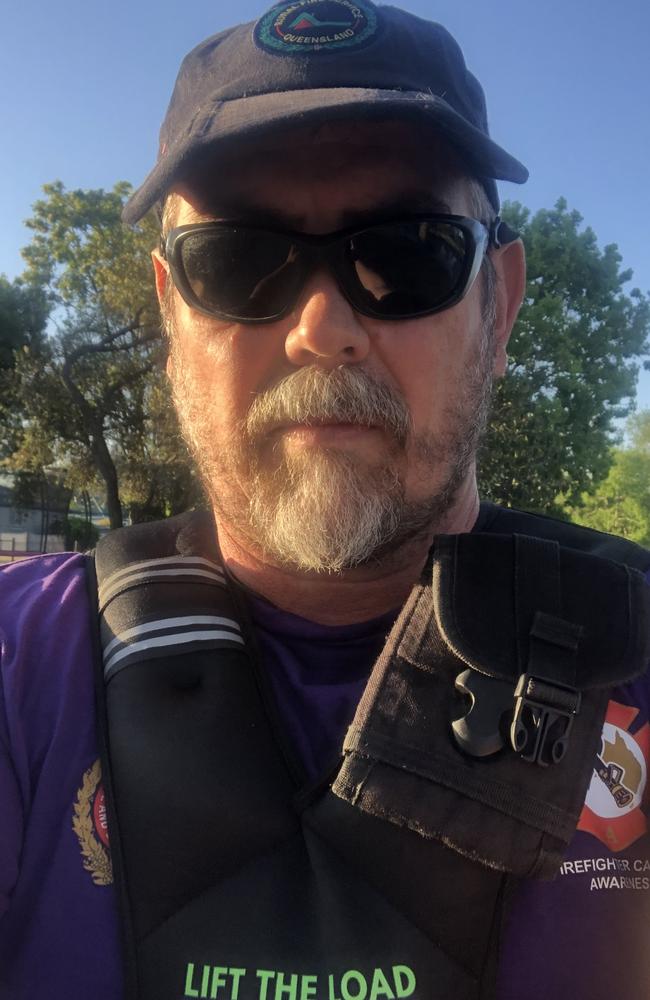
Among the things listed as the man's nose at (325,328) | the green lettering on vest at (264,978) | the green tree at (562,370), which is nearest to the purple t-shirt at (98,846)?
the green lettering on vest at (264,978)

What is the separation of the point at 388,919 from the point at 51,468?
22.8m

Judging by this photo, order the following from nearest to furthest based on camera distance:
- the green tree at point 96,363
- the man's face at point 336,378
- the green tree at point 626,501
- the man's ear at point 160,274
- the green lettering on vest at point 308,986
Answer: the green lettering on vest at point 308,986 < the man's face at point 336,378 < the man's ear at point 160,274 < the green tree at point 96,363 < the green tree at point 626,501

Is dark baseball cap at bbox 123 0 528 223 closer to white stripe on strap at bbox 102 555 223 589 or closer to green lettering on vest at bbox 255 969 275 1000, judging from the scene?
white stripe on strap at bbox 102 555 223 589

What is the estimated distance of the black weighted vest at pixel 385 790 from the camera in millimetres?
1096

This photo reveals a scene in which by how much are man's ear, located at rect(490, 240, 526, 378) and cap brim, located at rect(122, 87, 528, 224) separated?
322 millimetres

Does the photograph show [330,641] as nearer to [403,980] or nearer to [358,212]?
[403,980]

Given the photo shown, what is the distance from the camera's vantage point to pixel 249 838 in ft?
3.87

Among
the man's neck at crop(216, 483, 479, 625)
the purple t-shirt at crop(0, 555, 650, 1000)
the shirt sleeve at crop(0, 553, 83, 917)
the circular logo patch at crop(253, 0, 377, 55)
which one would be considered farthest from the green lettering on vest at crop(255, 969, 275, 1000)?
the circular logo patch at crop(253, 0, 377, 55)

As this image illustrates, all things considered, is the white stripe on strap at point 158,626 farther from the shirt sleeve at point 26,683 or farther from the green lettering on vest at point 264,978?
the green lettering on vest at point 264,978

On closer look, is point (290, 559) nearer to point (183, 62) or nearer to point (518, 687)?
point (518, 687)

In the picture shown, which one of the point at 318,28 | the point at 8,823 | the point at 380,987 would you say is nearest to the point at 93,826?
the point at 8,823

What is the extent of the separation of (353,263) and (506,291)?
668 millimetres

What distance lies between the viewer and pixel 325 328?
4.69 feet

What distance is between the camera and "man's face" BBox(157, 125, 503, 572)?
1.45 m
